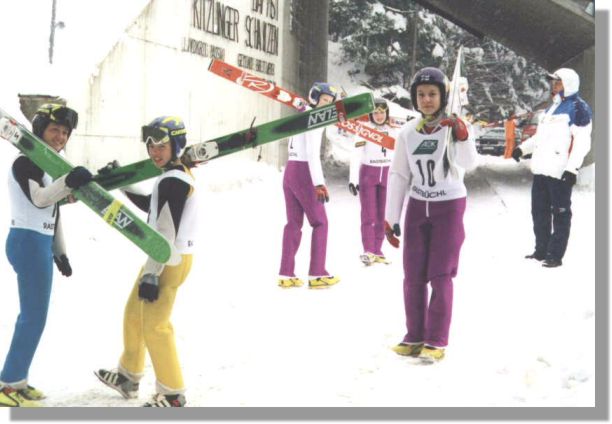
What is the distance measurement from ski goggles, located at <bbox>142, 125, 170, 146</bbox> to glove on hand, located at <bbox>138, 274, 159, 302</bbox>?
0.65 m

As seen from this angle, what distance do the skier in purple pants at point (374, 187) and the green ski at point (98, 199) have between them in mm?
4574

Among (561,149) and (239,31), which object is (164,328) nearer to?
(561,149)

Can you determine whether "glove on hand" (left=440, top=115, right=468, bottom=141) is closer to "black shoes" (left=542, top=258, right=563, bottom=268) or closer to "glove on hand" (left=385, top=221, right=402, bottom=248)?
"glove on hand" (left=385, top=221, right=402, bottom=248)

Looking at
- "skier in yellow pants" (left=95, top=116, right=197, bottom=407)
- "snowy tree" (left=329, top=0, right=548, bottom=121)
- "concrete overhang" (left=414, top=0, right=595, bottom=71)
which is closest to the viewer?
"skier in yellow pants" (left=95, top=116, right=197, bottom=407)

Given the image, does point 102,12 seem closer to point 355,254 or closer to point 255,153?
point 255,153

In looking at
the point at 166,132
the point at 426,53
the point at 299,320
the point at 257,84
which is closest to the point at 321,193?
the point at 257,84

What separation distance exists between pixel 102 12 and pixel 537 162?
6339 mm

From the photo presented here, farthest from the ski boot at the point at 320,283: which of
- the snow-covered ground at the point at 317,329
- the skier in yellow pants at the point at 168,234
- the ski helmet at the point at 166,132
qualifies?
the ski helmet at the point at 166,132

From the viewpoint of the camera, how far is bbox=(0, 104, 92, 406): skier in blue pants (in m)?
3.56

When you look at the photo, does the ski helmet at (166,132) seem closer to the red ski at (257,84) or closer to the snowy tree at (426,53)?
the red ski at (257,84)

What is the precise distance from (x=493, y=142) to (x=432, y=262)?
15.4 m

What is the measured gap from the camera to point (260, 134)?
12.6 ft

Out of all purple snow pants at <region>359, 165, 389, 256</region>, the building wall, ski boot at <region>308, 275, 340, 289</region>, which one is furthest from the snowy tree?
ski boot at <region>308, 275, 340, 289</region>

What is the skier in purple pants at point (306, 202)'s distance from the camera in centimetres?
628
